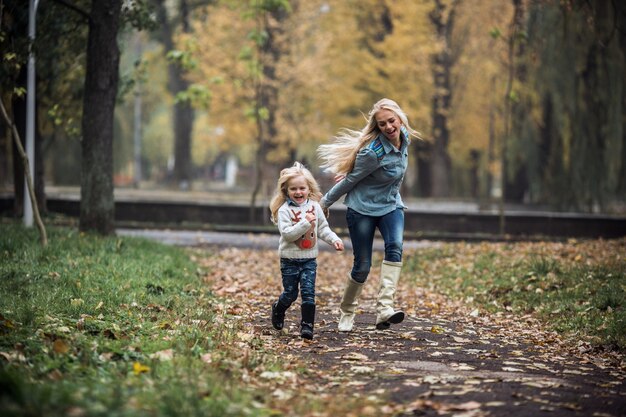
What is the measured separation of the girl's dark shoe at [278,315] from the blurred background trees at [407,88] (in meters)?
12.5

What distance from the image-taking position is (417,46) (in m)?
36.6

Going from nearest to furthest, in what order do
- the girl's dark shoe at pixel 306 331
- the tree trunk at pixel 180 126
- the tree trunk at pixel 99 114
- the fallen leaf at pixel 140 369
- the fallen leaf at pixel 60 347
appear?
the fallen leaf at pixel 140 369, the fallen leaf at pixel 60 347, the girl's dark shoe at pixel 306 331, the tree trunk at pixel 99 114, the tree trunk at pixel 180 126

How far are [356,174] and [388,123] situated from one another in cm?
56

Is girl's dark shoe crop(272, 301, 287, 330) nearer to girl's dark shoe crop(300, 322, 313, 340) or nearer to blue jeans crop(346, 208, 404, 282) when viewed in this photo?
girl's dark shoe crop(300, 322, 313, 340)

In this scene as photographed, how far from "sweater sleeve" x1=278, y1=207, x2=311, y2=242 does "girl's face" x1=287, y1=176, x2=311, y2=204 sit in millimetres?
133

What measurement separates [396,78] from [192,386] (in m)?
32.6

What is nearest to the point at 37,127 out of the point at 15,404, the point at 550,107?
the point at 550,107

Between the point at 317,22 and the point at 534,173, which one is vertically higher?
the point at 317,22

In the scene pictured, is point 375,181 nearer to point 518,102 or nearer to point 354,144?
point 354,144

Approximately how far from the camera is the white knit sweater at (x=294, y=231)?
7840 mm

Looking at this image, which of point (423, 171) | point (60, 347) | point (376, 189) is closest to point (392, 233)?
point (376, 189)

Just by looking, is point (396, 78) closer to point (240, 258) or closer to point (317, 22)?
point (317, 22)

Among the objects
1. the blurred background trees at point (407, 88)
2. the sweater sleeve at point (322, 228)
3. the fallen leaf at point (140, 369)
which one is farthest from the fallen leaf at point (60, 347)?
the blurred background trees at point (407, 88)

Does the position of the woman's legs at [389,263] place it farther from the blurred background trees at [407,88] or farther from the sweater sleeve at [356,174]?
the blurred background trees at [407,88]
